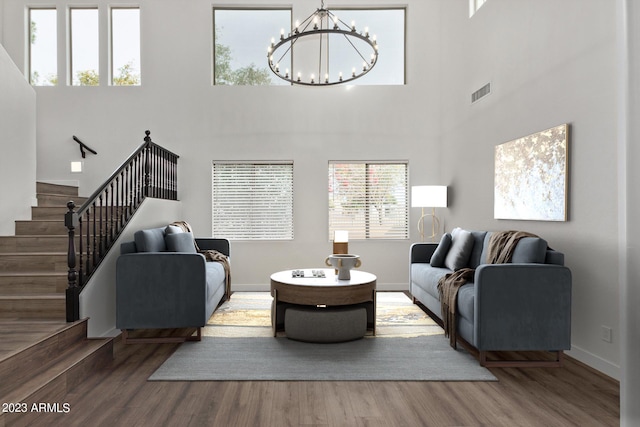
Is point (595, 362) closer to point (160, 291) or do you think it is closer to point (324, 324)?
point (324, 324)

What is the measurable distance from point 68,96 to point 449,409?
660 cm

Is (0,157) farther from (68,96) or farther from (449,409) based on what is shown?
(449,409)

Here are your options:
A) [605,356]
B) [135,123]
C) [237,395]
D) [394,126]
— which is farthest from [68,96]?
[605,356]

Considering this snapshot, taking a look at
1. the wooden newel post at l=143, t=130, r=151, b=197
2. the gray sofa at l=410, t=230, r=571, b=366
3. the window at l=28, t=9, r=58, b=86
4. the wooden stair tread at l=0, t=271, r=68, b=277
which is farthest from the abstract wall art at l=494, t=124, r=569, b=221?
the window at l=28, t=9, r=58, b=86

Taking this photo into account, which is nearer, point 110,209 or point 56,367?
point 56,367

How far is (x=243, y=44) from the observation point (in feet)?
19.8

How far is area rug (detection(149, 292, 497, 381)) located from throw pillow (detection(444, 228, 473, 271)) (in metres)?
0.71

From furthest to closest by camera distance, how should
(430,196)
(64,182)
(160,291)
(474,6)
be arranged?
(64,182) → (430,196) → (474,6) → (160,291)

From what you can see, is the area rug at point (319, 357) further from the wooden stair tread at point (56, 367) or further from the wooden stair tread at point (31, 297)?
the wooden stair tread at point (31, 297)

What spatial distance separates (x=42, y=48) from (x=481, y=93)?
662 centimetres

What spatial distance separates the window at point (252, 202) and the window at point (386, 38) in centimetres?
207

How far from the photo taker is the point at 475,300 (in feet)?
9.45

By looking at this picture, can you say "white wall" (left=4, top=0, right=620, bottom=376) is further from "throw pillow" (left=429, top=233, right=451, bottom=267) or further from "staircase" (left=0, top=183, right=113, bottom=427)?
"staircase" (left=0, top=183, right=113, bottom=427)

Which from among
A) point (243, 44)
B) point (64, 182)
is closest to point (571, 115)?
point (243, 44)
